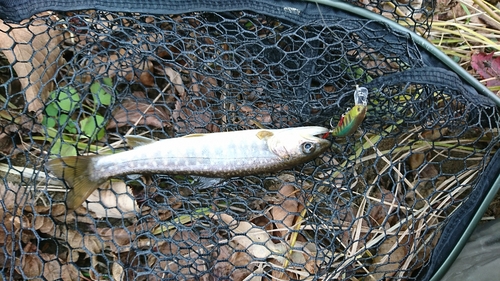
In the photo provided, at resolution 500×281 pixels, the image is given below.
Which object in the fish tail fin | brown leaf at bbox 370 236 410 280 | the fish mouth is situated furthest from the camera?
brown leaf at bbox 370 236 410 280

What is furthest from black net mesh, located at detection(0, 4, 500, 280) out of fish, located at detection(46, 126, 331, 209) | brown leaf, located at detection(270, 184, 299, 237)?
fish, located at detection(46, 126, 331, 209)

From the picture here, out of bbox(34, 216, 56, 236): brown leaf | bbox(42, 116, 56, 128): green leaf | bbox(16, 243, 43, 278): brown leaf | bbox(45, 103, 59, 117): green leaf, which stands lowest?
bbox(16, 243, 43, 278): brown leaf

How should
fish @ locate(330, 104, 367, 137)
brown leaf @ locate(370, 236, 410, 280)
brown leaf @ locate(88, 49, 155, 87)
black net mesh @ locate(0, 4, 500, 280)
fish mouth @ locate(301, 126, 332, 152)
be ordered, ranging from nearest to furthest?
fish @ locate(330, 104, 367, 137), fish mouth @ locate(301, 126, 332, 152), black net mesh @ locate(0, 4, 500, 280), brown leaf @ locate(88, 49, 155, 87), brown leaf @ locate(370, 236, 410, 280)

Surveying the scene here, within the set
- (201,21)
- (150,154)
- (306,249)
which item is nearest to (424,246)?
(306,249)

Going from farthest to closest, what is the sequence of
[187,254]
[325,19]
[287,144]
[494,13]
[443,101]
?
[494,13] < [187,254] < [443,101] < [325,19] < [287,144]

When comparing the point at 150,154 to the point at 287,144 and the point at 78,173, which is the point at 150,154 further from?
the point at 287,144

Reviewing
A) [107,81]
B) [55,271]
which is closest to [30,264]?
[55,271]

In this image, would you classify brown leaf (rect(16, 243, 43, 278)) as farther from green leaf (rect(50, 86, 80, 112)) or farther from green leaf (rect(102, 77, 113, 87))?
green leaf (rect(102, 77, 113, 87))
